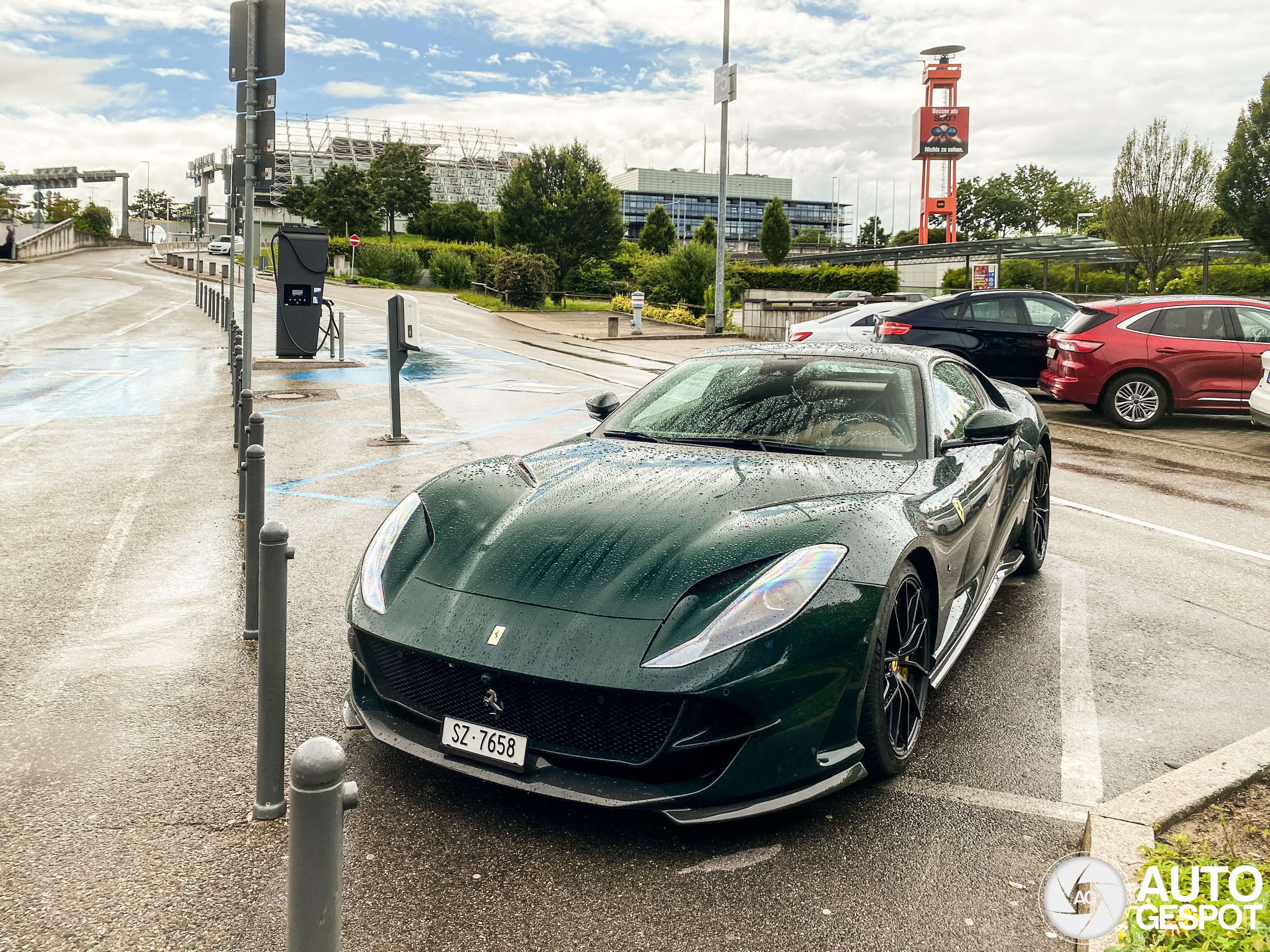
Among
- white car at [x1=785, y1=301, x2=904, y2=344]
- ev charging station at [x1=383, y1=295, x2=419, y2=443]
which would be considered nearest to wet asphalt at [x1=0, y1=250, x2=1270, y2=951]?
ev charging station at [x1=383, y1=295, x2=419, y2=443]

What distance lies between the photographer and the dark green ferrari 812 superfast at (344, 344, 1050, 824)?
2934mm

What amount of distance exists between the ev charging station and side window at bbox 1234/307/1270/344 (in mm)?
9553

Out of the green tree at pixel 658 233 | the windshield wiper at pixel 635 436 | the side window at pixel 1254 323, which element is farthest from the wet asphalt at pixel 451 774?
the green tree at pixel 658 233

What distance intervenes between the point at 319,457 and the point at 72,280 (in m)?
45.3

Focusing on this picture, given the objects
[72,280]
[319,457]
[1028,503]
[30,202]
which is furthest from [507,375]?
[30,202]

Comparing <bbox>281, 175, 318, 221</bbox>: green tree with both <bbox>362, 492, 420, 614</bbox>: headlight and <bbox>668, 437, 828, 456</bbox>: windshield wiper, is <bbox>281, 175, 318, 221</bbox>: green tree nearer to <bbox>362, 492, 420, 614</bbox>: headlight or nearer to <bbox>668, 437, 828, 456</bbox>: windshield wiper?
<bbox>668, 437, 828, 456</bbox>: windshield wiper

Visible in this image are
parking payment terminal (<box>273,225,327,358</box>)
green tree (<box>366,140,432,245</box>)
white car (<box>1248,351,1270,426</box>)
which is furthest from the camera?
green tree (<box>366,140,432,245</box>)

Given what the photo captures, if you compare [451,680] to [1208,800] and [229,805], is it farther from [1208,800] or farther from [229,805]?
[1208,800]

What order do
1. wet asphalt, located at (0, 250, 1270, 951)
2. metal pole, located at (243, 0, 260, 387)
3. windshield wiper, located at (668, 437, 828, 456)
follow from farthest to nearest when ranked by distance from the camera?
metal pole, located at (243, 0, 260, 387) < windshield wiper, located at (668, 437, 828, 456) < wet asphalt, located at (0, 250, 1270, 951)

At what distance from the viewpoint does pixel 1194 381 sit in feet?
41.4

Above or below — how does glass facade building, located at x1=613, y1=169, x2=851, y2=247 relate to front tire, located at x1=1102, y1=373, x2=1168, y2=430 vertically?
above

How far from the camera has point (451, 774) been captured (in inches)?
139

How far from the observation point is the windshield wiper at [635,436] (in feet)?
14.9

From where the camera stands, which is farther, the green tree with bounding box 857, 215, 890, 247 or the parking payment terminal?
the green tree with bounding box 857, 215, 890, 247
